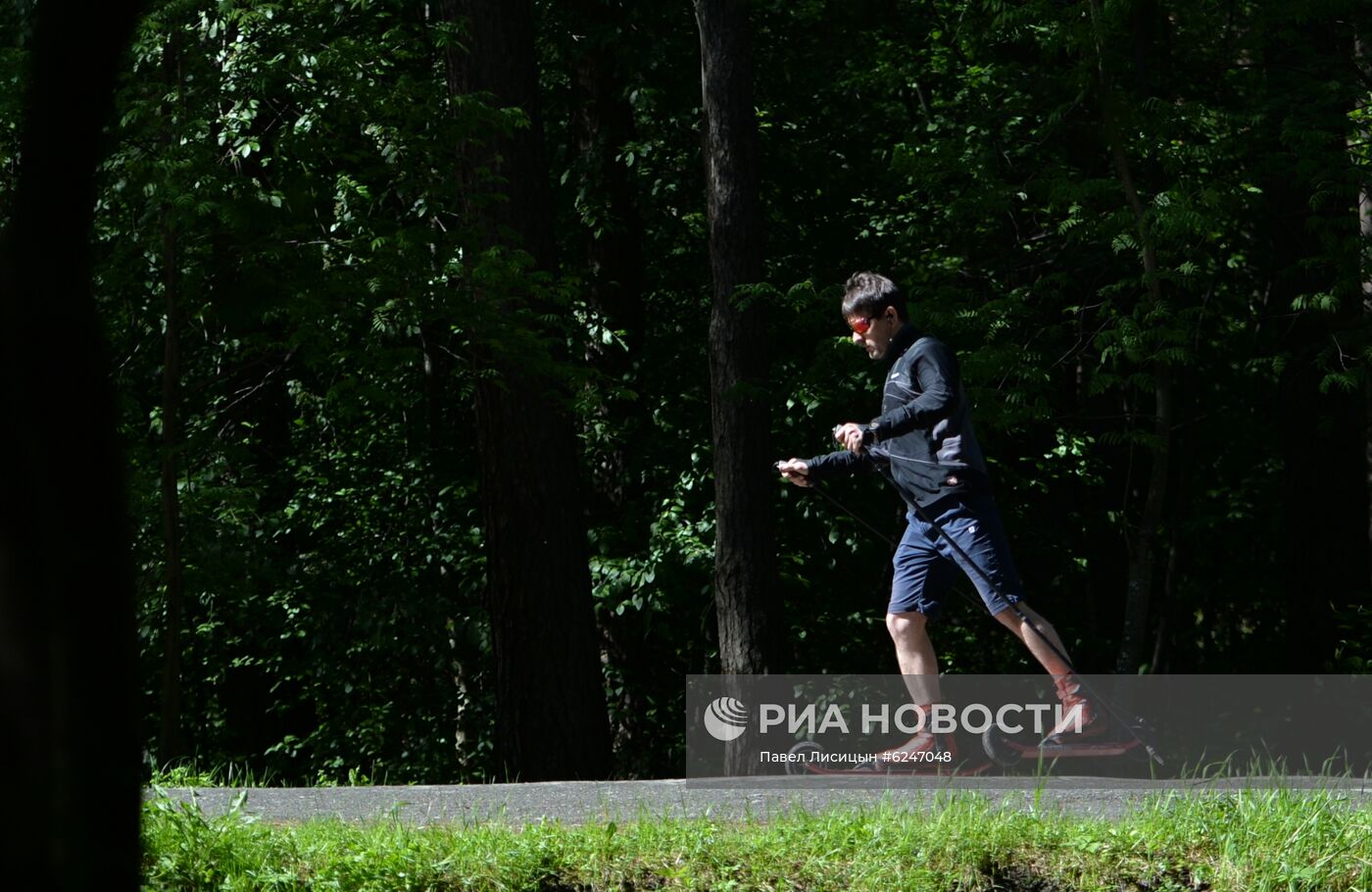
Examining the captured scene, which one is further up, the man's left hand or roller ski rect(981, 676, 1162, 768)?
the man's left hand

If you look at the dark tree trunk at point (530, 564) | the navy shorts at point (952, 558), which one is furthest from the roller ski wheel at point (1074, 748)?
the dark tree trunk at point (530, 564)

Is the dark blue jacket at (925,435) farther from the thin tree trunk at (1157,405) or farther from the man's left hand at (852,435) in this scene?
the thin tree trunk at (1157,405)

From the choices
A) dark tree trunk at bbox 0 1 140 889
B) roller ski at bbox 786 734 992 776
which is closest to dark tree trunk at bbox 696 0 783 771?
roller ski at bbox 786 734 992 776

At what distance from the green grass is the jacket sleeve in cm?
165

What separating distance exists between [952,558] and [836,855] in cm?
176

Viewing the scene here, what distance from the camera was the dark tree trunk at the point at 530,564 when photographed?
33.3 feet

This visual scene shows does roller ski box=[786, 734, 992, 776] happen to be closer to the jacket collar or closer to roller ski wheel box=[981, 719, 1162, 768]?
roller ski wheel box=[981, 719, 1162, 768]

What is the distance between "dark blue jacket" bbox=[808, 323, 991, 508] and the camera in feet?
20.1

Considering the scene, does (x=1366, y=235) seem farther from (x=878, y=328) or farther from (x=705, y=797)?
(x=705, y=797)

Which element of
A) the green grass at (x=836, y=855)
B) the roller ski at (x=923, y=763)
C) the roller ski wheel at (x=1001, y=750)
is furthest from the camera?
the roller ski wheel at (x=1001, y=750)

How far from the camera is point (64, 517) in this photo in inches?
90.1

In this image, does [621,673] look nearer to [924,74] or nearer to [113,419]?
[924,74]

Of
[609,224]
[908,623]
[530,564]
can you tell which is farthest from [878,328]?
[609,224]

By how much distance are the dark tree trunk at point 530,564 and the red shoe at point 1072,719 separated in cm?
455
